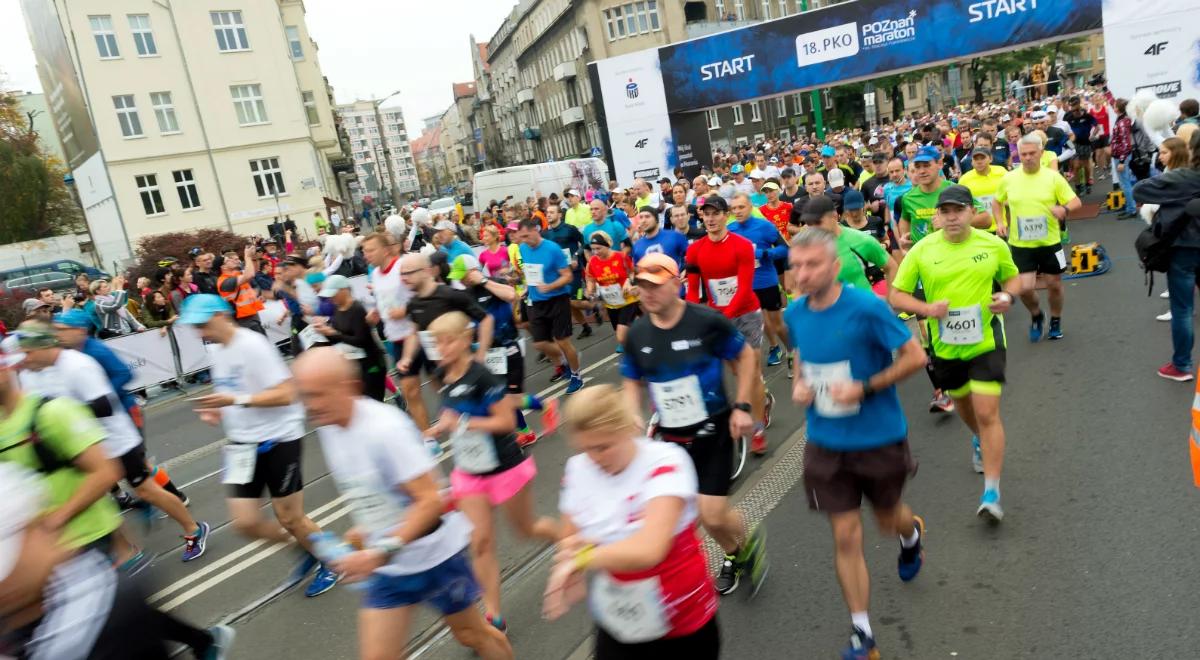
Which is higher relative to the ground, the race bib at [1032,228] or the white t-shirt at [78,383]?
the white t-shirt at [78,383]

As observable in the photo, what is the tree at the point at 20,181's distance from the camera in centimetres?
3812

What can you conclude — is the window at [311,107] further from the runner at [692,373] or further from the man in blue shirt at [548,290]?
the runner at [692,373]

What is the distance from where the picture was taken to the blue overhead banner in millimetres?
16750

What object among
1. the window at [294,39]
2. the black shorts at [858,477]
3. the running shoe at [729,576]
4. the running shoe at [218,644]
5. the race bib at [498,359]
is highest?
the window at [294,39]

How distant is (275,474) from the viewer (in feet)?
15.4

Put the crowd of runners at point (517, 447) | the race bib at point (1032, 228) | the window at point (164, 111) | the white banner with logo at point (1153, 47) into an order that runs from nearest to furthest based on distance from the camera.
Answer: the crowd of runners at point (517, 447)
the race bib at point (1032, 228)
the white banner with logo at point (1153, 47)
the window at point (164, 111)

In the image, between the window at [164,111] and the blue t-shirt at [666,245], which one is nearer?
the blue t-shirt at [666,245]

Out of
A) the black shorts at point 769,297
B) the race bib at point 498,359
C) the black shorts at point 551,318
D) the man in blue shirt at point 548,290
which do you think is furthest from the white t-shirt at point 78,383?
the black shorts at point 769,297

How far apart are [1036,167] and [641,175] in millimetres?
13109

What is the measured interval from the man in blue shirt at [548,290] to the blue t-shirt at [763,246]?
6.29 feet

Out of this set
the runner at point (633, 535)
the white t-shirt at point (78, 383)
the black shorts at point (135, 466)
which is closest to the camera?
the runner at point (633, 535)

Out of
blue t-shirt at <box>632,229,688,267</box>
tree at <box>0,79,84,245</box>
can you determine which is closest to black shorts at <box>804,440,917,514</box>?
blue t-shirt at <box>632,229,688,267</box>

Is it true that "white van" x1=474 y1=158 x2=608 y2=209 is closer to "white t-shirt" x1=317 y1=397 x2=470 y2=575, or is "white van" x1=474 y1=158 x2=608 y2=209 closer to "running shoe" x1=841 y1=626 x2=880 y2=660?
"white t-shirt" x1=317 y1=397 x2=470 y2=575

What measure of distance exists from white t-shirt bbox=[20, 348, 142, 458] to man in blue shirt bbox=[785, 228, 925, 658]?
421cm
